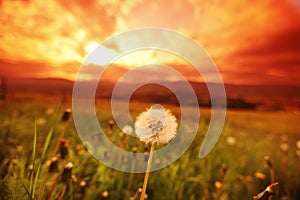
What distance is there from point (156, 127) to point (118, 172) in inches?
42.9

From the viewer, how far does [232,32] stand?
2600 mm

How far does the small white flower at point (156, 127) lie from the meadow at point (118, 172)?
39 cm

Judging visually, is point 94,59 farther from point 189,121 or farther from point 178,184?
point 189,121

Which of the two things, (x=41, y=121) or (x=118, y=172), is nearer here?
(x=118, y=172)

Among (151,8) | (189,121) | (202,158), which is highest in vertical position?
(151,8)

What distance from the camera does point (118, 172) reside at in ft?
7.49

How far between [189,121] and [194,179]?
1007mm

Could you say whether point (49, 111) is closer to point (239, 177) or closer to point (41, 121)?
point (41, 121)

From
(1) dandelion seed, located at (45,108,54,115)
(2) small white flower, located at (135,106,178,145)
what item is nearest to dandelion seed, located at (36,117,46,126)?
(1) dandelion seed, located at (45,108,54,115)

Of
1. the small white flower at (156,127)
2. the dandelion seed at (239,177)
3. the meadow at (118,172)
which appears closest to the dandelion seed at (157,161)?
the meadow at (118,172)

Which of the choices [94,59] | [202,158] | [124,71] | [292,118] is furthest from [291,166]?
[292,118]

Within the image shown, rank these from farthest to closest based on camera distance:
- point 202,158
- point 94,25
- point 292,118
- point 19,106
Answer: point 292,118
point 19,106
point 202,158
point 94,25

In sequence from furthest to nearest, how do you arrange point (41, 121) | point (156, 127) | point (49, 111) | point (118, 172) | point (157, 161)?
point (49, 111) → point (41, 121) → point (157, 161) → point (118, 172) → point (156, 127)

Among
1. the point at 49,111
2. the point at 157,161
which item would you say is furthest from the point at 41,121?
the point at 157,161
